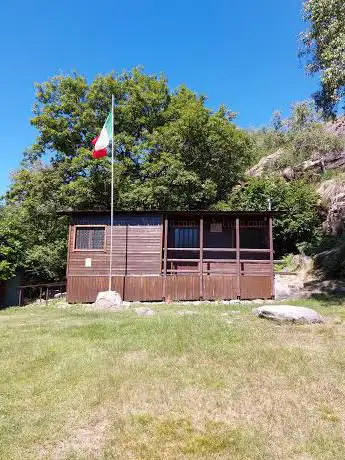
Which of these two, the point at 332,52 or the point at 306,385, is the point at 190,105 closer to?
the point at 332,52

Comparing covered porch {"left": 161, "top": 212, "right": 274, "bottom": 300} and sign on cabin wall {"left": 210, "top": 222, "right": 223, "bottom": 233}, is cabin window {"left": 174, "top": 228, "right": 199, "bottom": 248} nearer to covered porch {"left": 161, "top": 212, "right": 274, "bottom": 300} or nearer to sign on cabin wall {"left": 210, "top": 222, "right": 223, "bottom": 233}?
covered porch {"left": 161, "top": 212, "right": 274, "bottom": 300}

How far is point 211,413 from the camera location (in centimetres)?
429

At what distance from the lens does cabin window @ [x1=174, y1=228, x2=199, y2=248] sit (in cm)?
1590

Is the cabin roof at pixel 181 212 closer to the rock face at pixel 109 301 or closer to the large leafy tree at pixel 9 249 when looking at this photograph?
the rock face at pixel 109 301

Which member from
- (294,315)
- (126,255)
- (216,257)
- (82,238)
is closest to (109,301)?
(126,255)

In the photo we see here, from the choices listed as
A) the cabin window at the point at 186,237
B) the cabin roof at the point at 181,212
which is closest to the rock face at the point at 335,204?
the cabin roof at the point at 181,212

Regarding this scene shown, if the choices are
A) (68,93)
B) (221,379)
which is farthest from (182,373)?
(68,93)

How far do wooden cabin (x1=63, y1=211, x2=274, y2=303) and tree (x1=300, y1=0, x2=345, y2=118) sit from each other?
5.01 meters

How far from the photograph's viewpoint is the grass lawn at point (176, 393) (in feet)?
12.0

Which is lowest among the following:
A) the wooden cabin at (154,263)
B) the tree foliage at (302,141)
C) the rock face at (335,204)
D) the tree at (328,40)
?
the wooden cabin at (154,263)

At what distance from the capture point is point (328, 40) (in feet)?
40.5

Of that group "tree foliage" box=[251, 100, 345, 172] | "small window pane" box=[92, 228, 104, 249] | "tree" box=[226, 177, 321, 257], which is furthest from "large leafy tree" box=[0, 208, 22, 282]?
"tree foliage" box=[251, 100, 345, 172]

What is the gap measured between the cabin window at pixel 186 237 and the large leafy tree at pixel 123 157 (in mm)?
6285

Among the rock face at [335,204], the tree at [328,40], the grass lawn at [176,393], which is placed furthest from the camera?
the rock face at [335,204]
